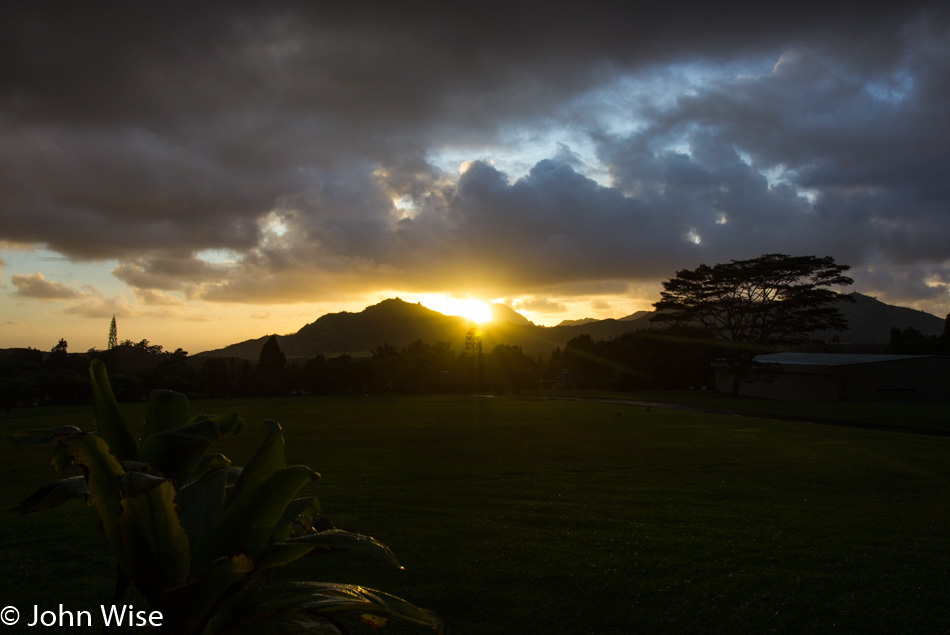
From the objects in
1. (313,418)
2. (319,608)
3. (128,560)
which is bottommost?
(313,418)

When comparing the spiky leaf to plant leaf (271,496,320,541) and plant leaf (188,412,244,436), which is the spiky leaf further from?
plant leaf (271,496,320,541)

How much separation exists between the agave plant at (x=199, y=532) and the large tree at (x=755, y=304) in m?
48.3

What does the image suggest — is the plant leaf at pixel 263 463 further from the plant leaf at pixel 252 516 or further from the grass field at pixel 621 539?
the grass field at pixel 621 539

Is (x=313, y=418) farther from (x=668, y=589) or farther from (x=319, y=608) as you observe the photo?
(x=319, y=608)

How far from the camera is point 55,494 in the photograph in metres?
1.78

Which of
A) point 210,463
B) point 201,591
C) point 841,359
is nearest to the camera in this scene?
point 201,591

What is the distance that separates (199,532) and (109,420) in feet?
1.57

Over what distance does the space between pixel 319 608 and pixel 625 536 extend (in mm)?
7275

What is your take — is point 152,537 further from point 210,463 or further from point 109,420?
point 210,463

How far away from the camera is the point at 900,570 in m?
6.77

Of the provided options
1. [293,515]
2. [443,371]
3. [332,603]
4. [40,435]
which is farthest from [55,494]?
[443,371]

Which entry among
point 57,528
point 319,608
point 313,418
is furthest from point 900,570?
point 313,418

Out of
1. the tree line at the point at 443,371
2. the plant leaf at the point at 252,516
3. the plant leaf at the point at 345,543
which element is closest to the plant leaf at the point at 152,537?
the plant leaf at the point at 252,516

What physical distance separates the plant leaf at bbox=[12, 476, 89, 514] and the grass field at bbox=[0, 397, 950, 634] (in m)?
4.09
